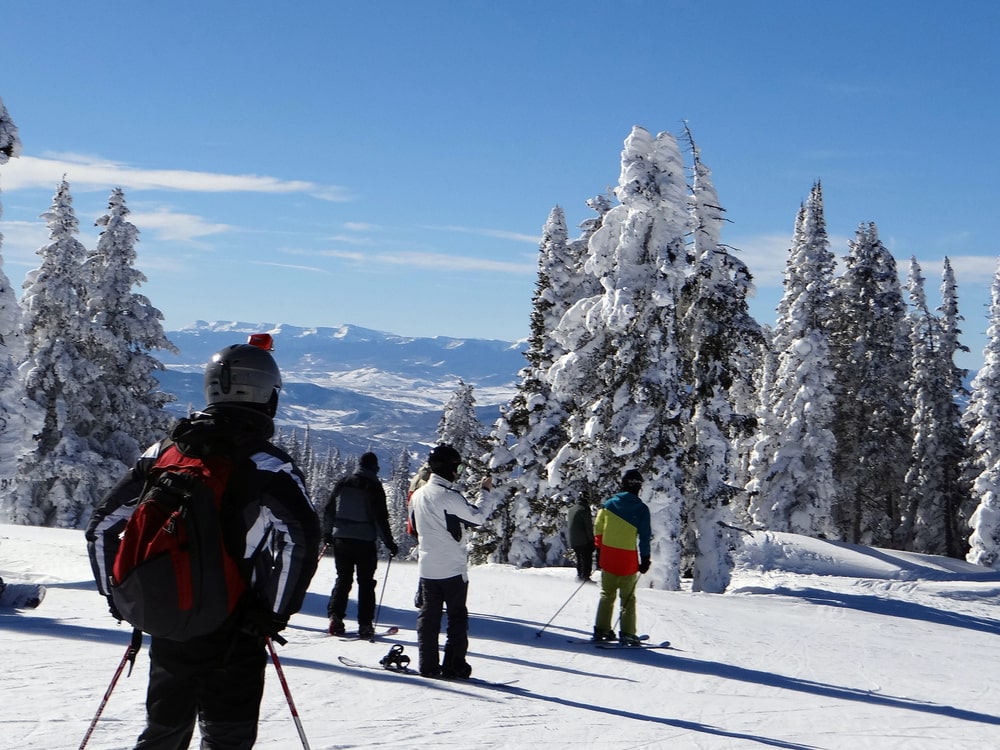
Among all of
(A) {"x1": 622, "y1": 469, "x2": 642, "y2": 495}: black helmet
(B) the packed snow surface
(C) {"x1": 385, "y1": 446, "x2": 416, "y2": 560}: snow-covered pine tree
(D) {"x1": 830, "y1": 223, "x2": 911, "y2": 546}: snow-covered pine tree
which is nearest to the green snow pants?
(B) the packed snow surface

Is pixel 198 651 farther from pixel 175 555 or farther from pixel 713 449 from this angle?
pixel 713 449

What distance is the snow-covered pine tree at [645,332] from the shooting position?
23.5 metres

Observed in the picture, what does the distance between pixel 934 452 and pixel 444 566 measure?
42111mm

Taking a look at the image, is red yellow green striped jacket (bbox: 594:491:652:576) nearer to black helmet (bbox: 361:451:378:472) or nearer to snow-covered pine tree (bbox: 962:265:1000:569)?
black helmet (bbox: 361:451:378:472)

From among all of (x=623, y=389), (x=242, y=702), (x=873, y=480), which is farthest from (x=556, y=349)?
(x=242, y=702)

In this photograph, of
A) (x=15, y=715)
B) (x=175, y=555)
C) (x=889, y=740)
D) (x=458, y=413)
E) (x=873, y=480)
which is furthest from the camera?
(x=458, y=413)

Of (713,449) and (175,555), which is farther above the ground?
(713,449)

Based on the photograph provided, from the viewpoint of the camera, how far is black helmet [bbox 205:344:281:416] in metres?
4.27

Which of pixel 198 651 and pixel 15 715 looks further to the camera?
pixel 15 715

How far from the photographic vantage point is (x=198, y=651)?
401 centimetres

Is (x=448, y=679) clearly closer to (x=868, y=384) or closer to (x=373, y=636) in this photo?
(x=373, y=636)

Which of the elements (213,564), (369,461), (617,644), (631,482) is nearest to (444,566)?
(369,461)

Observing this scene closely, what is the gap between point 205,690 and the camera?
13.3 feet

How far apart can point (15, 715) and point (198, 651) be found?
3.59 meters
